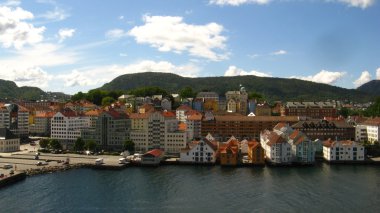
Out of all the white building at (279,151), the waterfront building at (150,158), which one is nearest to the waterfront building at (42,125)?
the waterfront building at (150,158)

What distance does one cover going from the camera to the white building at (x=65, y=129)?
4747 cm

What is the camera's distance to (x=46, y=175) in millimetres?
33344

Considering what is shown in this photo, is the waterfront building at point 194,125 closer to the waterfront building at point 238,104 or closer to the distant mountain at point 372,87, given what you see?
the waterfront building at point 238,104

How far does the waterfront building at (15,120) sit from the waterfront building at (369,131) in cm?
3890

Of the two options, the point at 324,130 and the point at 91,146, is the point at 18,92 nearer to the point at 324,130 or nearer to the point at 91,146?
the point at 91,146

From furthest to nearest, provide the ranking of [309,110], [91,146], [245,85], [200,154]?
[245,85] < [309,110] < [91,146] < [200,154]

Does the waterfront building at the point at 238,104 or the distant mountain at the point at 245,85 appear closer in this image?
the waterfront building at the point at 238,104

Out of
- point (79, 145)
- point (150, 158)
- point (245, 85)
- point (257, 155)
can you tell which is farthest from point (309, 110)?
point (245, 85)

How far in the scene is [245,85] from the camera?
136m

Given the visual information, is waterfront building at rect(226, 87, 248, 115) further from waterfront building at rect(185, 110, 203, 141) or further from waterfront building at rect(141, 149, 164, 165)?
waterfront building at rect(141, 149, 164, 165)

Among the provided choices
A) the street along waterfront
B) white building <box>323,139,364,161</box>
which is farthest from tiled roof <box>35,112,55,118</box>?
white building <box>323,139,364,161</box>

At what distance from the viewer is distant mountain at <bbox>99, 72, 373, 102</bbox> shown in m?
132

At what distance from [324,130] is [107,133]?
22500mm

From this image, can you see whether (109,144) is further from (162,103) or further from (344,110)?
(344,110)
